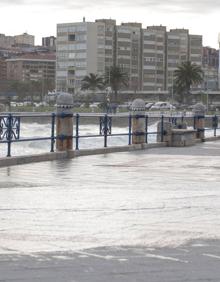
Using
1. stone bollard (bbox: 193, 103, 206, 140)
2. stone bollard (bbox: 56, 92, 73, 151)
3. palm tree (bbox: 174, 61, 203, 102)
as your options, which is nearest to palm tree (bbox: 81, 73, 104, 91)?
palm tree (bbox: 174, 61, 203, 102)

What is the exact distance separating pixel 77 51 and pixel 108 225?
614ft

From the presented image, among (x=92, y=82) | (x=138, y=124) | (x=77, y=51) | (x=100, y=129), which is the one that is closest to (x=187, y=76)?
(x=92, y=82)

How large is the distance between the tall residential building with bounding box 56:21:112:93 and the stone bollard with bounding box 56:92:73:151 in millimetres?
169509

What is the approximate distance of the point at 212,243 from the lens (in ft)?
27.2

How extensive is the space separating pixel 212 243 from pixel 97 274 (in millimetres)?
2121

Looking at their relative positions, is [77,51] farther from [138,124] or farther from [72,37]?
[138,124]

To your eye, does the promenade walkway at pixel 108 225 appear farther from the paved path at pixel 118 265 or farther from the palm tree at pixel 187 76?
the palm tree at pixel 187 76

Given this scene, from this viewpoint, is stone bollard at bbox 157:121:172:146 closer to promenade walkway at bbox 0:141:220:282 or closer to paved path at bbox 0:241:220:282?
promenade walkway at bbox 0:141:220:282

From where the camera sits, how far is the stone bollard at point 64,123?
21.0 meters

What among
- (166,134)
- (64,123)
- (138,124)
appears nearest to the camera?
(64,123)

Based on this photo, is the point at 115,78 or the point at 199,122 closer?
the point at 199,122

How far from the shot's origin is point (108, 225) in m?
9.34

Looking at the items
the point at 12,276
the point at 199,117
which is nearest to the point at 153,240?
the point at 12,276

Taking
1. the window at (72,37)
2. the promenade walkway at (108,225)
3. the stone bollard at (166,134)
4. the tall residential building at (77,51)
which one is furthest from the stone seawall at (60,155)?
the window at (72,37)
